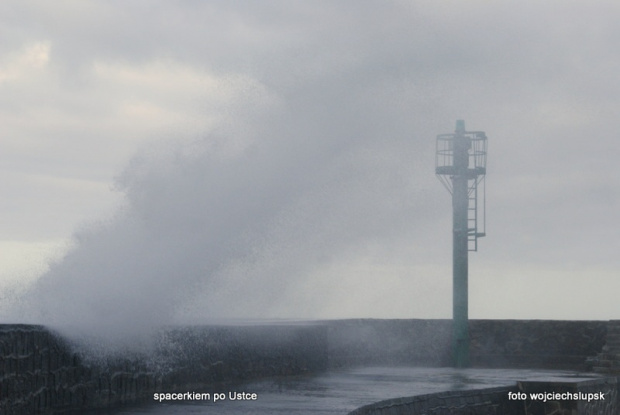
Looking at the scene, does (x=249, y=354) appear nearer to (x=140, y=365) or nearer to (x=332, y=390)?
(x=332, y=390)

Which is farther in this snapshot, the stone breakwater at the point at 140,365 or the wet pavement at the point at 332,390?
the wet pavement at the point at 332,390

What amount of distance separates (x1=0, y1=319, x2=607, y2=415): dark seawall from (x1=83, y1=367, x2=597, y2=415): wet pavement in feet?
1.18

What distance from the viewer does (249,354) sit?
12688 mm

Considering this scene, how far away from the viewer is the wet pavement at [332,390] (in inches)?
349

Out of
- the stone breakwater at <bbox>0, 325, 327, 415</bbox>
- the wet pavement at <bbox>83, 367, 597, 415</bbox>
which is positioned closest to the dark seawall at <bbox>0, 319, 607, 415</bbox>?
the stone breakwater at <bbox>0, 325, 327, 415</bbox>

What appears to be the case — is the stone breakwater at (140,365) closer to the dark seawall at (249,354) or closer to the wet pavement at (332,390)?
the dark seawall at (249,354)

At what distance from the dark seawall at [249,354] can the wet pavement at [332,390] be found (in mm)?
359

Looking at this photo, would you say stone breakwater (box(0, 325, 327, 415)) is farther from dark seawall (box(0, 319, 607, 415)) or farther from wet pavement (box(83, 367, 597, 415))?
wet pavement (box(83, 367, 597, 415))

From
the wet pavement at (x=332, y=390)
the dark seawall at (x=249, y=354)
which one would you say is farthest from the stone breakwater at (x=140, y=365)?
the wet pavement at (x=332, y=390)

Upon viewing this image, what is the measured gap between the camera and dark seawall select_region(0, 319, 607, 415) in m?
8.30

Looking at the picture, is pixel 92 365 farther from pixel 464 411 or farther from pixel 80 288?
pixel 464 411

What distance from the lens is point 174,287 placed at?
12.7 meters

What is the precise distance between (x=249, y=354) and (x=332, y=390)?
1779mm

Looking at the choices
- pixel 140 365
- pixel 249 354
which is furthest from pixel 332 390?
pixel 140 365
